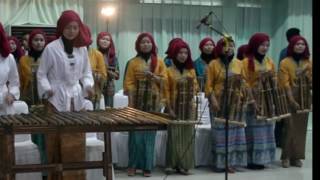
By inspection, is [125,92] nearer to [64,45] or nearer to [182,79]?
[182,79]

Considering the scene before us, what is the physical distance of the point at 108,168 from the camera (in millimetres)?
3131

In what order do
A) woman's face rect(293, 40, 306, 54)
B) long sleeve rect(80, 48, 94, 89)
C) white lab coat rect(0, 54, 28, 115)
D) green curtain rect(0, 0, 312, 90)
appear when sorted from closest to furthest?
long sleeve rect(80, 48, 94, 89) < white lab coat rect(0, 54, 28, 115) < woman's face rect(293, 40, 306, 54) < green curtain rect(0, 0, 312, 90)

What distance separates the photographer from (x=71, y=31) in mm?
3535

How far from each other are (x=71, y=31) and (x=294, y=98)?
2.58m

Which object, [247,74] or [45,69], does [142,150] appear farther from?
[45,69]

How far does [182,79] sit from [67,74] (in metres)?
1.56

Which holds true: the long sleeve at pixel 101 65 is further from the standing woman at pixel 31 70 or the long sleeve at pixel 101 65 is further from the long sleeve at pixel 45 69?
the long sleeve at pixel 45 69

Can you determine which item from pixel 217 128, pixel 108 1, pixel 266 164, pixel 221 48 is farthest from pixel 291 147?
pixel 108 1

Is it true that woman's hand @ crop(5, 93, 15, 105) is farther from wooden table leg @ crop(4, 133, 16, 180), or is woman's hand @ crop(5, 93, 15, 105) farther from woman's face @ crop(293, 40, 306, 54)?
woman's face @ crop(293, 40, 306, 54)

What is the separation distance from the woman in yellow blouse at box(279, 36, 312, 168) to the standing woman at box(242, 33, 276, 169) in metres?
0.18

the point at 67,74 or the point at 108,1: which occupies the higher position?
the point at 108,1

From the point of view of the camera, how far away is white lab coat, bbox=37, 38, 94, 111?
11.5 ft

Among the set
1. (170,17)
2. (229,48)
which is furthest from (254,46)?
(170,17)

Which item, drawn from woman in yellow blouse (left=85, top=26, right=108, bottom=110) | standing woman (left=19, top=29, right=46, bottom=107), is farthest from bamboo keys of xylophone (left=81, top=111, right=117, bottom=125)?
→ woman in yellow blouse (left=85, top=26, right=108, bottom=110)
